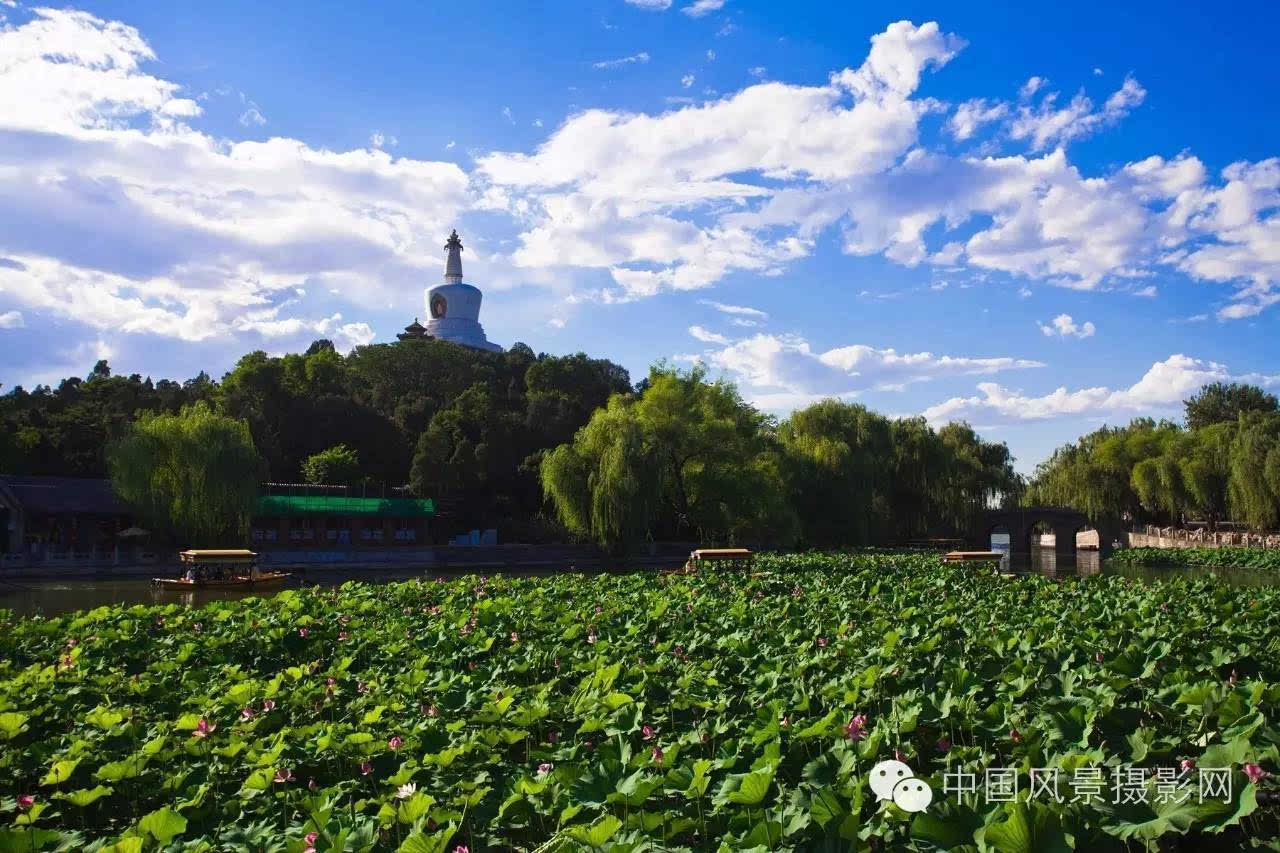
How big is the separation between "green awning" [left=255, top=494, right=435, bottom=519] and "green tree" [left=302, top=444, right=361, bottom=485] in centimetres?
315

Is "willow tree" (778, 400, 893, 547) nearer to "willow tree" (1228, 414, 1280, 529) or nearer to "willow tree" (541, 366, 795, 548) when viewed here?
"willow tree" (541, 366, 795, 548)

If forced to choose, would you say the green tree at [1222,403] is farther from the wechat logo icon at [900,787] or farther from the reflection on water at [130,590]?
the wechat logo icon at [900,787]

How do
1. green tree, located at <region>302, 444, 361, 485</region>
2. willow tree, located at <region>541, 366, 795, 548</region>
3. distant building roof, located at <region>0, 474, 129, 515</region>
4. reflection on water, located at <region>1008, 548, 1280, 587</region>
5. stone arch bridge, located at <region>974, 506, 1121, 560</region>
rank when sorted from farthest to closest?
stone arch bridge, located at <region>974, 506, 1121, 560</region> < green tree, located at <region>302, 444, 361, 485</region> < distant building roof, located at <region>0, 474, 129, 515</region> < willow tree, located at <region>541, 366, 795, 548</region> < reflection on water, located at <region>1008, 548, 1280, 587</region>

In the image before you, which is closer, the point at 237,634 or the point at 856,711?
the point at 856,711

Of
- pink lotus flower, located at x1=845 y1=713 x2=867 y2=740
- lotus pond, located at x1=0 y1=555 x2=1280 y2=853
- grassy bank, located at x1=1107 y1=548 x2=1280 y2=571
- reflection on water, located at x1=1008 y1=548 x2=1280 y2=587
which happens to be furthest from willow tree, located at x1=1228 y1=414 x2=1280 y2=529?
pink lotus flower, located at x1=845 y1=713 x2=867 y2=740

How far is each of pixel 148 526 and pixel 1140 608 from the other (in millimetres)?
26235

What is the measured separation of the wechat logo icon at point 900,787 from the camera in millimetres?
2684

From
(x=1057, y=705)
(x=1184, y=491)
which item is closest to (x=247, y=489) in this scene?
(x=1057, y=705)

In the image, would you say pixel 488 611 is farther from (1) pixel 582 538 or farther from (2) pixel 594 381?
(2) pixel 594 381

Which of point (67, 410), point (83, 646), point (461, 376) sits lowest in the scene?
point (83, 646)

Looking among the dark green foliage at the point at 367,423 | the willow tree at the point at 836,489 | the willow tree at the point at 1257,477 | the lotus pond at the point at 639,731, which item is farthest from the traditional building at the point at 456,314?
the lotus pond at the point at 639,731

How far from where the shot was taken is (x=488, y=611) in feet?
25.9

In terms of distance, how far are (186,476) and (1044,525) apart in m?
37.7

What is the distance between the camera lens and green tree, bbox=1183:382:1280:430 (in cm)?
5181
